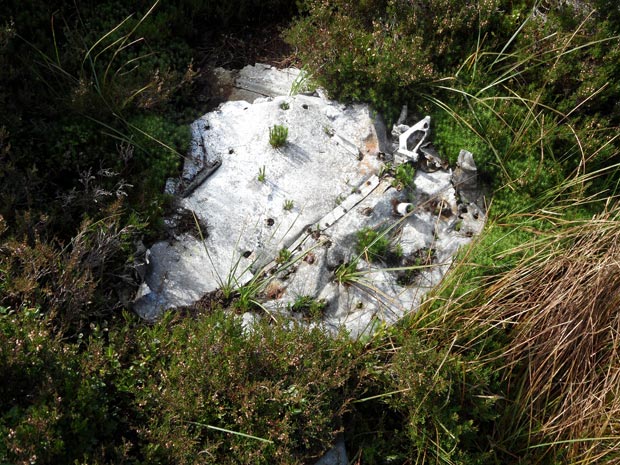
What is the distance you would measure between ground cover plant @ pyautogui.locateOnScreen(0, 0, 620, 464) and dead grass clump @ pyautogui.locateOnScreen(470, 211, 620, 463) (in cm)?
2

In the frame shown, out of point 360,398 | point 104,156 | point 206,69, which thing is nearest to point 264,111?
point 206,69

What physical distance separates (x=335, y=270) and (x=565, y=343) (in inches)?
79.0

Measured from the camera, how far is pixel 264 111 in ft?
20.4

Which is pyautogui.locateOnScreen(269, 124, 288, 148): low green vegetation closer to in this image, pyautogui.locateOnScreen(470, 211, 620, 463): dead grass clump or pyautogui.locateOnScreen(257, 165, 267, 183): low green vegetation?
pyautogui.locateOnScreen(257, 165, 267, 183): low green vegetation

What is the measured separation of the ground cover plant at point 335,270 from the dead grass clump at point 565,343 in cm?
2

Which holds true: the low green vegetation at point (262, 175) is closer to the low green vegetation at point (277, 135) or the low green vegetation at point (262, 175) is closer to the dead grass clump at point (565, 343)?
the low green vegetation at point (277, 135)

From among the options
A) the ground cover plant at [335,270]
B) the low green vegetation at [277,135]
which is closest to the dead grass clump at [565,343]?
the ground cover plant at [335,270]

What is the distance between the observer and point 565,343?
4.85m

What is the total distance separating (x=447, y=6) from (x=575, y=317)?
134 inches

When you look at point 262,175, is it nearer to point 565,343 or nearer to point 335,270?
point 335,270

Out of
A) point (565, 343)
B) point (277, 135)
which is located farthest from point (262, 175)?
point (565, 343)

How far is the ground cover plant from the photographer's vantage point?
4.16m

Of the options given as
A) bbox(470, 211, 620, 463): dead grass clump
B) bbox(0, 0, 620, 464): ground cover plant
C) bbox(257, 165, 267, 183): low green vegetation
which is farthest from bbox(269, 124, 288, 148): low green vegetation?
bbox(470, 211, 620, 463): dead grass clump

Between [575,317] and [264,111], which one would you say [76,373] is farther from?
[575,317]
